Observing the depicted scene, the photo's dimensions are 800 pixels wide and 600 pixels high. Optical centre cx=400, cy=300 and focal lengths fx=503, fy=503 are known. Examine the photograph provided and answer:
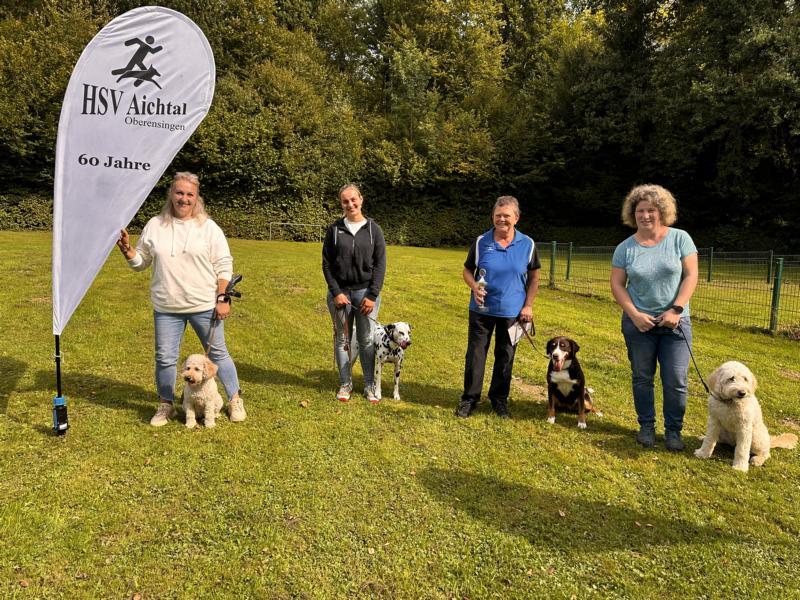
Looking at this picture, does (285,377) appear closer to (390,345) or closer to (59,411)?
(390,345)

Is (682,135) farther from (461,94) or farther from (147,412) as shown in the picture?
(147,412)

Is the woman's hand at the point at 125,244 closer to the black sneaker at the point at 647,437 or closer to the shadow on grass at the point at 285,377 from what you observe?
the shadow on grass at the point at 285,377

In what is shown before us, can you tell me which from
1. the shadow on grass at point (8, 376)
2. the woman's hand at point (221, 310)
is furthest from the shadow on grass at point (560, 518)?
the shadow on grass at point (8, 376)

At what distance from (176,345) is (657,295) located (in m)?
4.02

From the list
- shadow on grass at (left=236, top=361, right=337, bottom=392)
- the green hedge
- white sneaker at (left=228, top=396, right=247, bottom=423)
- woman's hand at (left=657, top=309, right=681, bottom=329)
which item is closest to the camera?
woman's hand at (left=657, top=309, right=681, bottom=329)

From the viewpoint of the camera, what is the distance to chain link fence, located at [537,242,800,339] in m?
9.43

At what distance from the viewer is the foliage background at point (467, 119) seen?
74.7 feet

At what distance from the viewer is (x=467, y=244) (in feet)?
98.9

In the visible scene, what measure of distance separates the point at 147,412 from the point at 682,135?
2801cm

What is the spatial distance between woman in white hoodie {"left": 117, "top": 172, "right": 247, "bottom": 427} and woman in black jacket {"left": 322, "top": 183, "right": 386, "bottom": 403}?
0.99m

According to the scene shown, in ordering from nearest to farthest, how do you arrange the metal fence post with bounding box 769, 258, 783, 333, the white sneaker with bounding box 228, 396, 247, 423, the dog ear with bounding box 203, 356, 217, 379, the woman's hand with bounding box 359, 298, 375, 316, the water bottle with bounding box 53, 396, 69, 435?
the water bottle with bounding box 53, 396, 69, 435 → the dog ear with bounding box 203, 356, 217, 379 → the white sneaker with bounding box 228, 396, 247, 423 → the woman's hand with bounding box 359, 298, 375, 316 → the metal fence post with bounding box 769, 258, 783, 333

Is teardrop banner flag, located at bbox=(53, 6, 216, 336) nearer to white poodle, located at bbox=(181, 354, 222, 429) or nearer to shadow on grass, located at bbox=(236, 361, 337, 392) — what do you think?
white poodle, located at bbox=(181, 354, 222, 429)

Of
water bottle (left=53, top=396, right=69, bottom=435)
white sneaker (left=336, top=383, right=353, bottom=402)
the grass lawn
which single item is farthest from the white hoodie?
white sneaker (left=336, top=383, right=353, bottom=402)

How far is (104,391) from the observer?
17.0 feet
